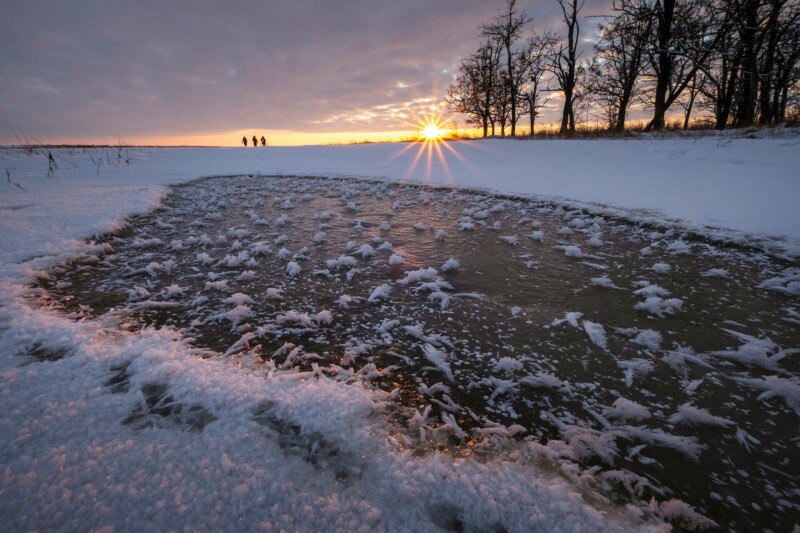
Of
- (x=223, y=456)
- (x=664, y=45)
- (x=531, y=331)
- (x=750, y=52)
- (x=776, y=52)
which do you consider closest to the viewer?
(x=223, y=456)

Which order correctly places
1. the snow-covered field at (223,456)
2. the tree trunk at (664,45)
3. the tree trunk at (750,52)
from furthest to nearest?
the tree trunk at (664,45) < the tree trunk at (750,52) < the snow-covered field at (223,456)

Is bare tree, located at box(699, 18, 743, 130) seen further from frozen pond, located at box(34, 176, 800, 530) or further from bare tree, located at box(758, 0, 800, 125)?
frozen pond, located at box(34, 176, 800, 530)

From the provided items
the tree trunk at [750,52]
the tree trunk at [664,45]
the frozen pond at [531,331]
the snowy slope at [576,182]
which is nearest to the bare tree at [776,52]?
the tree trunk at [750,52]

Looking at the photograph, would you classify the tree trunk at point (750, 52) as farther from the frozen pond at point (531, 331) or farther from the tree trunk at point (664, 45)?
the frozen pond at point (531, 331)

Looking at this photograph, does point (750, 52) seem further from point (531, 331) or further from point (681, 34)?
point (531, 331)

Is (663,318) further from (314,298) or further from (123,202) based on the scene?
(123,202)

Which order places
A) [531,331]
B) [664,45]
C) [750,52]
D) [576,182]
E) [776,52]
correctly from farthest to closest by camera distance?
[776,52] < [664,45] < [750,52] < [576,182] < [531,331]

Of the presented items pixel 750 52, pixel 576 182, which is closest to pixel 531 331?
pixel 576 182

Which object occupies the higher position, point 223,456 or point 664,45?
point 664,45

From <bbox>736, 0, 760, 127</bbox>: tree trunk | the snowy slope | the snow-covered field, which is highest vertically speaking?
<bbox>736, 0, 760, 127</bbox>: tree trunk

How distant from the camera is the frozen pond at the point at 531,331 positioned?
4.87 feet

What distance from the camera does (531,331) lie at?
7.80 ft

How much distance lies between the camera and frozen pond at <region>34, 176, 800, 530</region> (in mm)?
1485

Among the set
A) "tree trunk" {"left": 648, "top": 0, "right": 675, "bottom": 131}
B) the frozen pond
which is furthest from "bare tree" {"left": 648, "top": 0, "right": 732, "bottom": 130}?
the frozen pond
